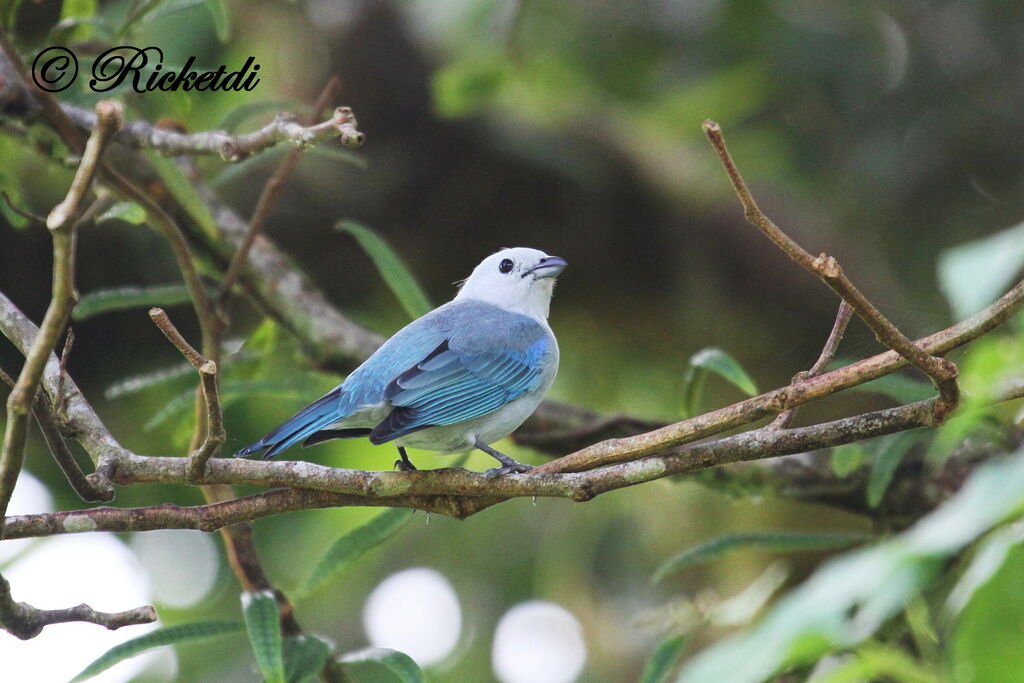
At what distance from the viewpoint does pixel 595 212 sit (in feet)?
15.8

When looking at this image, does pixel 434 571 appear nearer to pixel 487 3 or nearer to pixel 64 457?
pixel 487 3

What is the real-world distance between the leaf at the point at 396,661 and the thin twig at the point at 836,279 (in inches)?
49.8

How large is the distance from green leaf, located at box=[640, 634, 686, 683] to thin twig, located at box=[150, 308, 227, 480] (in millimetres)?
1339

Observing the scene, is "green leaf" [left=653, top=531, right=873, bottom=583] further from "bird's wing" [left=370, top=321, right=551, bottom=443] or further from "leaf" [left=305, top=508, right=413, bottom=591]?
"leaf" [left=305, top=508, right=413, bottom=591]

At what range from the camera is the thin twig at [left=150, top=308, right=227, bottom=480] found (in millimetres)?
1602

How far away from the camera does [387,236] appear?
187 inches

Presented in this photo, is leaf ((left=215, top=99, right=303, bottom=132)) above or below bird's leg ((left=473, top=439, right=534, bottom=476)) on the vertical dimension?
above

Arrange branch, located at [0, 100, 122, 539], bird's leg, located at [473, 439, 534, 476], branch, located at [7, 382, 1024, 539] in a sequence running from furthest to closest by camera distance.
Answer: bird's leg, located at [473, 439, 534, 476]
branch, located at [7, 382, 1024, 539]
branch, located at [0, 100, 122, 539]

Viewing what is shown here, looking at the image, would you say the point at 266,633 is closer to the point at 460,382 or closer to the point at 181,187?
the point at 460,382

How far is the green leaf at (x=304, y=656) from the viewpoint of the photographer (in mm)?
2474

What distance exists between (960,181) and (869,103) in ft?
2.23

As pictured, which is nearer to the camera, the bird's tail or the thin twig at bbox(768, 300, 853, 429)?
the thin twig at bbox(768, 300, 853, 429)

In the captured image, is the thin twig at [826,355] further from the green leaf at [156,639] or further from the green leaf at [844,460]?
the green leaf at [156,639]

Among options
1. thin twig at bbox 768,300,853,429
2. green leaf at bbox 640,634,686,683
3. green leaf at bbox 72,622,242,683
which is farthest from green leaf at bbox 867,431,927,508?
green leaf at bbox 72,622,242,683
